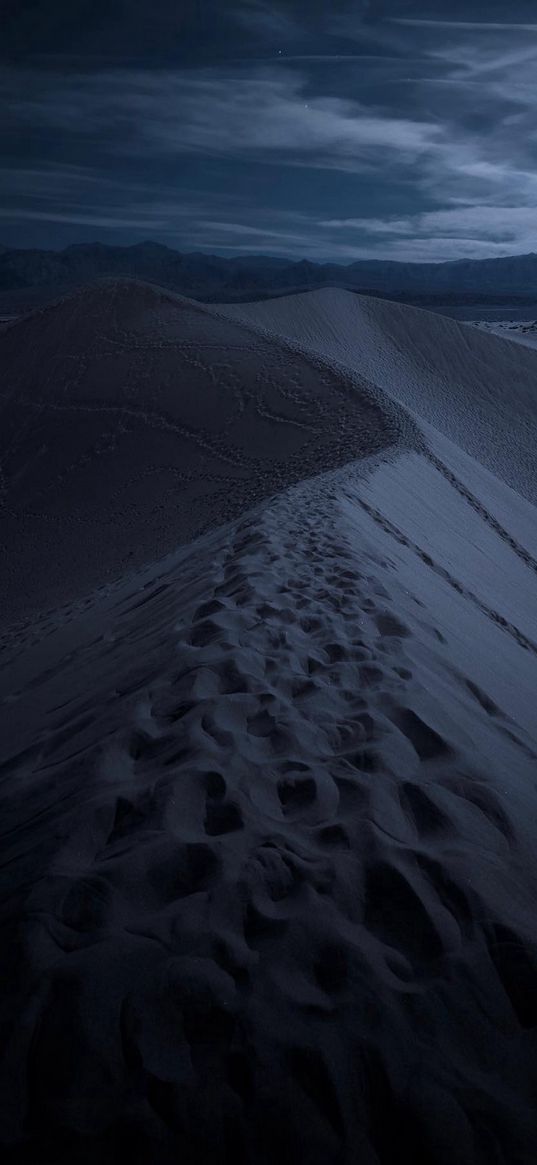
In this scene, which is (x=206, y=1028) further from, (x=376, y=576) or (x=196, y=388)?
(x=196, y=388)

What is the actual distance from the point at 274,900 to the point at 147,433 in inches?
444

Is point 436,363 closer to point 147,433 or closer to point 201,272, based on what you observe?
point 147,433

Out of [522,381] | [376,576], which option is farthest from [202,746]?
[522,381]

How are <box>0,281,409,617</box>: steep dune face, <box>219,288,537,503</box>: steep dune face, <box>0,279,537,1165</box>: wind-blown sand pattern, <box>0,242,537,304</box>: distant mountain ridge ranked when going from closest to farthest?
<box>0,279,537,1165</box>: wind-blown sand pattern
<box>0,281,409,617</box>: steep dune face
<box>219,288,537,503</box>: steep dune face
<box>0,242,537,304</box>: distant mountain ridge

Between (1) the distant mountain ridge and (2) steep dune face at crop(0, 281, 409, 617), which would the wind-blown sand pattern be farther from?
(1) the distant mountain ridge

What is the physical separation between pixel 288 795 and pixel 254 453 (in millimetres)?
9035

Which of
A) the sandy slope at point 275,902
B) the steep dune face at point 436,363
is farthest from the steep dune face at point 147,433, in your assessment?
the sandy slope at point 275,902

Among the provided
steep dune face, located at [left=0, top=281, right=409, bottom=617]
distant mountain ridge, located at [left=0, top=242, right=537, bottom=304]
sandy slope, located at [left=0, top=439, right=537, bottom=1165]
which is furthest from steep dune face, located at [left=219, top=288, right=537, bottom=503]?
distant mountain ridge, located at [left=0, top=242, right=537, bottom=304]

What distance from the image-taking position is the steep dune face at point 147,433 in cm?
983

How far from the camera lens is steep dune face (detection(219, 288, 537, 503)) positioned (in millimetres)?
15555

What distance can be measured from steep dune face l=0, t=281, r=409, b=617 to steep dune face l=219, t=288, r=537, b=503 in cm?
227

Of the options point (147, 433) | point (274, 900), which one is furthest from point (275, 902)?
point (147, 433)

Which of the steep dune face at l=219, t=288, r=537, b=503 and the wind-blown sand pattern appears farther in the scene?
the steep dune face at l=219, t=288, r=537, b=503

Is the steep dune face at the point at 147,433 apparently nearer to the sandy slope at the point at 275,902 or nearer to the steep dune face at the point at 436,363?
the steep dune face at the point at 436,363
